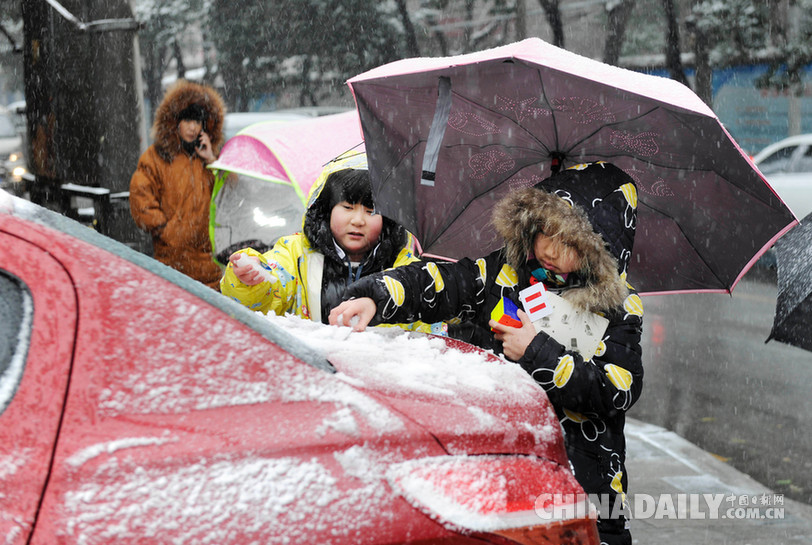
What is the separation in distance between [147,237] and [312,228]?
460 cm

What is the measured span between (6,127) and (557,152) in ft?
75.4

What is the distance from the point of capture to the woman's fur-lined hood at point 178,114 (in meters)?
5.32

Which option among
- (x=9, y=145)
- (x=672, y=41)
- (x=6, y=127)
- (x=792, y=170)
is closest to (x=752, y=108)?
(x=672, y=41)

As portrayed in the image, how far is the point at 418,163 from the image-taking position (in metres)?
3.30

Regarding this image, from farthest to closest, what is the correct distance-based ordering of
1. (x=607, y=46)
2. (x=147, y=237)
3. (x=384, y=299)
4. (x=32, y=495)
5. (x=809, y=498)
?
(x=607, y=46)
(x=147, y=237)
(x=809, y=498)
(x=384, y=299)
(x=32, y=495)

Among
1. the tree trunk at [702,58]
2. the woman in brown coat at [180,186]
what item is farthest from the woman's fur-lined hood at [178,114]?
the tree trunk at [702,58]

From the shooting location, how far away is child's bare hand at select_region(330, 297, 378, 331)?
8.46 feet

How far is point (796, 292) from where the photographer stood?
3066 millimetres

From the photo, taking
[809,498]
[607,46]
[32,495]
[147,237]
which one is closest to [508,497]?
[32,495]

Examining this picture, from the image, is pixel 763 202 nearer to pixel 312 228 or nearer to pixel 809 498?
pixel 312 228

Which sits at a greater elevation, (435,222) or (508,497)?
(435,222)

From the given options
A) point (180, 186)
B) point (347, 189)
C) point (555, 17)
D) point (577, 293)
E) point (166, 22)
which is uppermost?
point (166, 22)
